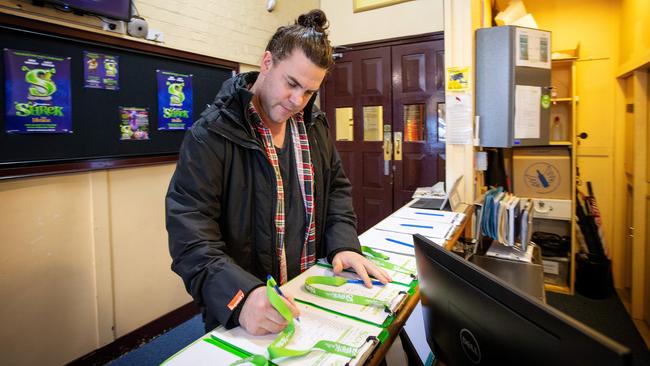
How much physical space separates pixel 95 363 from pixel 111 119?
149cm

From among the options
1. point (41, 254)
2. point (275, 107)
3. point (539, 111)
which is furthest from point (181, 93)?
point (539, 111)

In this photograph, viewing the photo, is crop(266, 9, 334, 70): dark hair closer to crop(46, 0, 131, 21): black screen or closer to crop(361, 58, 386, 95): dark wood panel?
crop(46, 0, 131, 21): black screen

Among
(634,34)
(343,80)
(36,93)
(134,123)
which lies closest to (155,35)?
(134,123)

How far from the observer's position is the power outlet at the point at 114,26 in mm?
2217

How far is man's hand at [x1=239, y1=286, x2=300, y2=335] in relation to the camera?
0.89 m

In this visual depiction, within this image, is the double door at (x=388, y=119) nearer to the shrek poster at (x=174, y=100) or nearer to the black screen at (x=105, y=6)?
the shrek poster at (x=174, y=100)

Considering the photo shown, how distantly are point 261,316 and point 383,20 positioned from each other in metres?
3.43

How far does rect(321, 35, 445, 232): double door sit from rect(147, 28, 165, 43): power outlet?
5.37 ft

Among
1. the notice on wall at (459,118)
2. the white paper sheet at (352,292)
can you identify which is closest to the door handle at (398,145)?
→ the notice on wall at (459,118)

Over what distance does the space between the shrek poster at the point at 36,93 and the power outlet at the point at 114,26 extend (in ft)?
0.96

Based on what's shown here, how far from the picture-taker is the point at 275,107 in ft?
3.92

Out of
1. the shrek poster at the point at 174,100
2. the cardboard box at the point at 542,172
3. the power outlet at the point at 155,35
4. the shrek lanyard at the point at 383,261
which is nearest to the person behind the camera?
the shrek lanyard at the point at 383,261

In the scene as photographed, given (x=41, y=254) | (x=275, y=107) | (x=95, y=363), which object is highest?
(x=275, y=107)

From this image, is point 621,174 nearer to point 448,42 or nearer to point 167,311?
point 448,42
